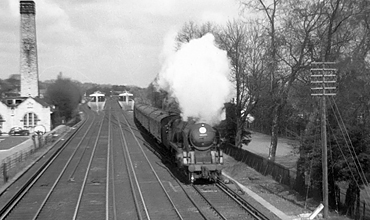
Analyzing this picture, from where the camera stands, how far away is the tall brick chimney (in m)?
54.8

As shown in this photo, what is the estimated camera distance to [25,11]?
182 ft

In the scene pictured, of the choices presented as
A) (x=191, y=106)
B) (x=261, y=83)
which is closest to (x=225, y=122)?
(x=261, y=83)

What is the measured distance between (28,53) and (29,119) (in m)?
9.86

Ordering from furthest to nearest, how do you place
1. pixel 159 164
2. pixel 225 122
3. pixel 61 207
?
pixel 225 122 < pixel 159 164 < pixel 61 207

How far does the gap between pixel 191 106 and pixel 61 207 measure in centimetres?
728

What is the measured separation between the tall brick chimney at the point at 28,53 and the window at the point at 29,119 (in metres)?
6.01

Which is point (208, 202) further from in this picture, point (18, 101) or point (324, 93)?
point (18, 101)

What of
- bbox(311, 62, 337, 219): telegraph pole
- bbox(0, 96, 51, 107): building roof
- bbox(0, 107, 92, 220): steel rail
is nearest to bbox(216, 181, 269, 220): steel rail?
bbox(311, 62, 337, 219): telegraph pole

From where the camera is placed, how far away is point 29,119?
50625 millimetres

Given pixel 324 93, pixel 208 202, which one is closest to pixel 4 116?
pixel 208 202

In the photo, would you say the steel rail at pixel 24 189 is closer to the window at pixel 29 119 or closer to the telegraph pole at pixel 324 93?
the telegraph pole at pixel 324 93

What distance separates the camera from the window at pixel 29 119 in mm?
50469

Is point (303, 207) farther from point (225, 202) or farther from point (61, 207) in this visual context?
point (61, 207)

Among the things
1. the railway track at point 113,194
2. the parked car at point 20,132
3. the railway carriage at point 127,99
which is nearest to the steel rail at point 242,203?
the railway track at point 113,194
